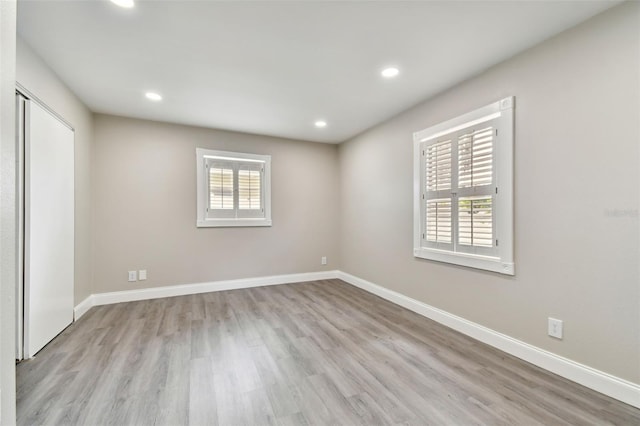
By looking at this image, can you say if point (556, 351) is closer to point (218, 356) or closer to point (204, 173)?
point (218, 356)

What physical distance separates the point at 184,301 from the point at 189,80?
9.04 ft

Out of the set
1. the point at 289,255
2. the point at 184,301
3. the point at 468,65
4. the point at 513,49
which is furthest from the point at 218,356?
the point at 513,49

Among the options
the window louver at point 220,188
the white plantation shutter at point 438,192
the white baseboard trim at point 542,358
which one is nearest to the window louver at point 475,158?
the white plantation shutter at point 438,192

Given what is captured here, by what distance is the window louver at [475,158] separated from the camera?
2.43 metres

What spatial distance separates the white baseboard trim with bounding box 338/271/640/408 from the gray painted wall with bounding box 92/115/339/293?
2.24 meters

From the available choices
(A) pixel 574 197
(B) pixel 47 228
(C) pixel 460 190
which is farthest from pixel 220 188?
(A) pixel 574 197

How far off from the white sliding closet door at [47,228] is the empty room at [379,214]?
2cm

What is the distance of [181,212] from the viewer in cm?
394

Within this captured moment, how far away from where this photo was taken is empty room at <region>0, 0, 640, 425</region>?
168 centimetres

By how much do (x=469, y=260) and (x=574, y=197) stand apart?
0.96 meters

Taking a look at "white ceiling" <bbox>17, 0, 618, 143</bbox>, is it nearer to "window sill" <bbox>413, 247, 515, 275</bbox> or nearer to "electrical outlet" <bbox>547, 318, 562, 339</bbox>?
"window sill" <bbox>413, 247, 515, 275</bbox>

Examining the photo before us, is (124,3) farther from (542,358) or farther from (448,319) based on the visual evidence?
(542,358)

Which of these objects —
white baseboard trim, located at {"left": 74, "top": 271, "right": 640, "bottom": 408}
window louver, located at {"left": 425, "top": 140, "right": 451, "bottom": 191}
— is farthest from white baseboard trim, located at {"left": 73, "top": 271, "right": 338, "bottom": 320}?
window louver, located at {"left": 425, "top": 140, "right": 451, "bottom": 191}

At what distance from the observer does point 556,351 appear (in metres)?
1.99
